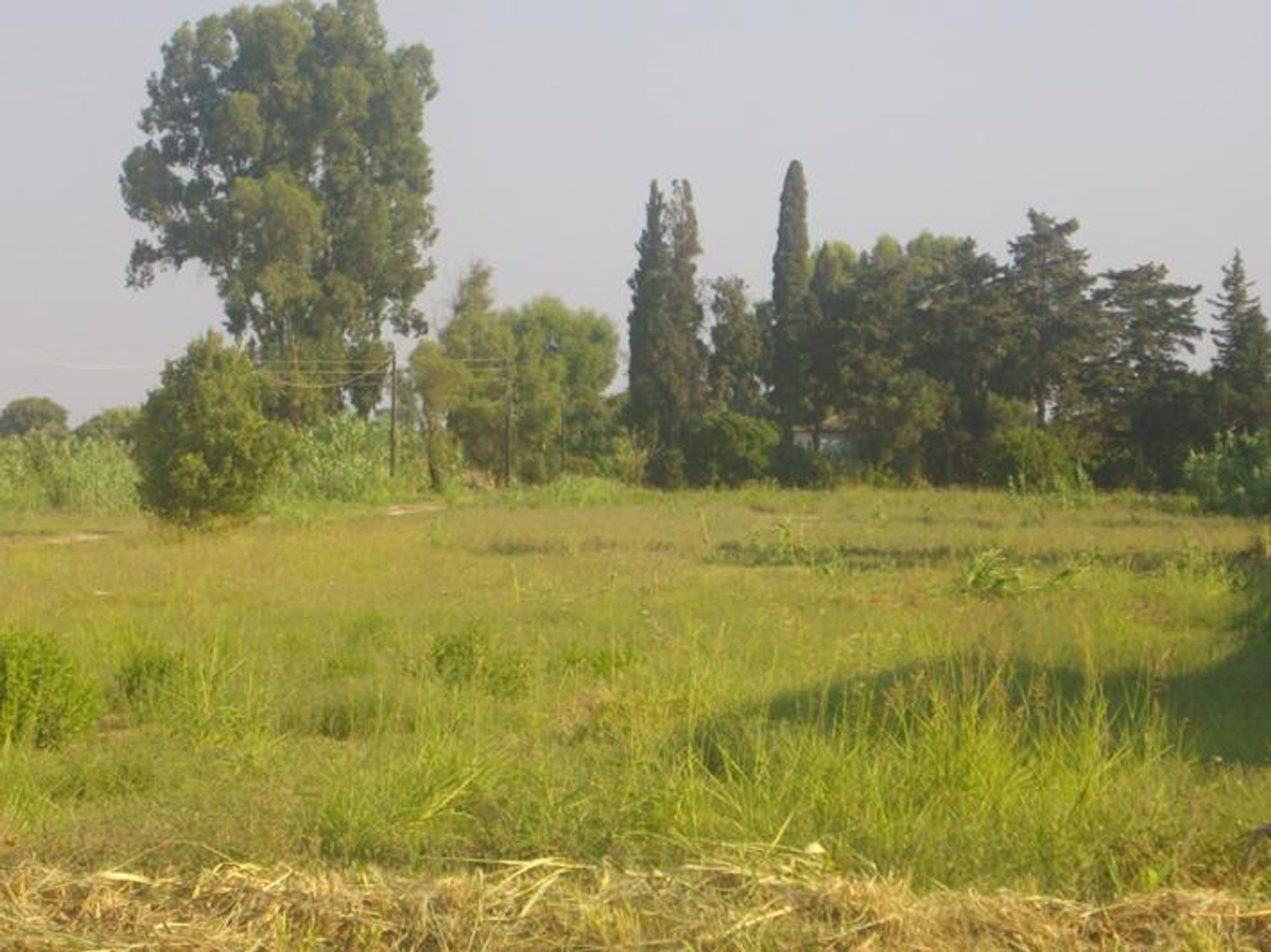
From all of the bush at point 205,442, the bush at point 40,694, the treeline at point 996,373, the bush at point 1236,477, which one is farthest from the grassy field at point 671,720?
the treeline at point 996,373

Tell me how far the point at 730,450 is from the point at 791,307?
8649 mm

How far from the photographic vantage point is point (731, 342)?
57.9 meters

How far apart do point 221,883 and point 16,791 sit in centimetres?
244

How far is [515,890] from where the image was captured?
4.53 m

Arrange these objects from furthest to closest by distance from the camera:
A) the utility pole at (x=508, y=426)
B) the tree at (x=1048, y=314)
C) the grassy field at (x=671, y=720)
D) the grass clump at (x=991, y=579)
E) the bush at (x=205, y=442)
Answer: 1. the utility pole at (x=508, y=426)
2. the tree at (x=1048, y=314)
3. the bush at (x=205, y=442)
4. the grass clump at (x=991, y=579)
5. the grassy field at (x=671, y=720)

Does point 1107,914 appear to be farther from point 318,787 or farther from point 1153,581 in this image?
point 1153,581

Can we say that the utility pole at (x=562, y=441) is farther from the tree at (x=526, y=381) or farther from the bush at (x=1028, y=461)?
the bush at (x=1028, y=461)

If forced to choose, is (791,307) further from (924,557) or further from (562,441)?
(924,557)

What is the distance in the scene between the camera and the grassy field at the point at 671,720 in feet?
17.3

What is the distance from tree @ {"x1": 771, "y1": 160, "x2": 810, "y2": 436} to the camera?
50.1 m

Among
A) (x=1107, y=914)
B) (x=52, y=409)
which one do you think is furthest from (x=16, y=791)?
(x=52, y=409)

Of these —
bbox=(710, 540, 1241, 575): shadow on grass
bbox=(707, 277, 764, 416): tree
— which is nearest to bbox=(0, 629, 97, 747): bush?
bbox=(710, 540, 1241, 575): shadow on grass

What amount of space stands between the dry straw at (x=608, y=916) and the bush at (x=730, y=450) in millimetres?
41850

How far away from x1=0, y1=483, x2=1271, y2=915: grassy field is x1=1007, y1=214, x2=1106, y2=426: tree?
28.6 meters
